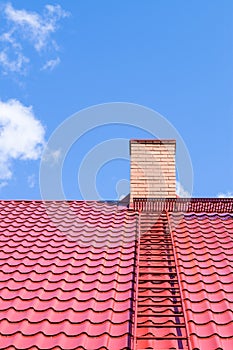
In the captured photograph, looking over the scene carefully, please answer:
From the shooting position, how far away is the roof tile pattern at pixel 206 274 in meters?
4.08

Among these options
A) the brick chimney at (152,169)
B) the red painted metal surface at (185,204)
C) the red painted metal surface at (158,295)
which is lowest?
the red painted metal surface at (158,295)

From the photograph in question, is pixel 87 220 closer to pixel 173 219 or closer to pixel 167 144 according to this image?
pixel 173 219

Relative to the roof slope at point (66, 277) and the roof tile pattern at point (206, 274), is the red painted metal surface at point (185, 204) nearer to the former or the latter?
the roof tile pattern at point (206, 274)

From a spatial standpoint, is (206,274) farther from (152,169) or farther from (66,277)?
(152,169)

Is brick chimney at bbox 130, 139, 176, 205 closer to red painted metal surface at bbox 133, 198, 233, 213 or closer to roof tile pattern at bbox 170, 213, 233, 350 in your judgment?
red painted metal surface at bbox 133, 198, 233, 213

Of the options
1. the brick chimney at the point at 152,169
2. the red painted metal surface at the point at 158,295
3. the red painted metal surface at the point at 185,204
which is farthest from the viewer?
the brick chimney at the point at 152,169

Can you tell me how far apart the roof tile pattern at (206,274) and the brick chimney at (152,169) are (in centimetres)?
89

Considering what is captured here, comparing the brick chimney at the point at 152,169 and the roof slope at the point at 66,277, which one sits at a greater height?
the brick chimney at the point at 152,169

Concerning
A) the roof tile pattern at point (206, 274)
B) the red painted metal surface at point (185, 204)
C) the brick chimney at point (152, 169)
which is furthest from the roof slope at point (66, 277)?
the brick chimney at point (152, 169)

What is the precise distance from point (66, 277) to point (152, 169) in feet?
11.3

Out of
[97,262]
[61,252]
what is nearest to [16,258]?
[61,252]

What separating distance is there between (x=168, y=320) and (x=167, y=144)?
443cm

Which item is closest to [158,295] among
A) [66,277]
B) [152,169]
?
[66,277]

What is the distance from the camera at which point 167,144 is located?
27.3ft
